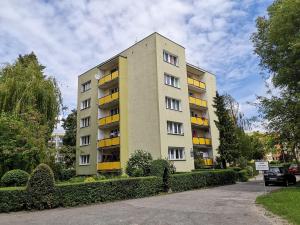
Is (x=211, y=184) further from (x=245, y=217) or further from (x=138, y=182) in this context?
(x=245, y=217)

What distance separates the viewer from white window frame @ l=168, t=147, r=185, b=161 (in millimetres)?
29844

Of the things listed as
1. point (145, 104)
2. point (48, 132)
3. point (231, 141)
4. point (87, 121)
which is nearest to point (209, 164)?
point (231, 141)

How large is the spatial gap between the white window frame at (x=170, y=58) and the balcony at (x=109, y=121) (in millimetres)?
8529

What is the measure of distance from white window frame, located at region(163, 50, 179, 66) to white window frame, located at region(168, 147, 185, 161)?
9.90 meters

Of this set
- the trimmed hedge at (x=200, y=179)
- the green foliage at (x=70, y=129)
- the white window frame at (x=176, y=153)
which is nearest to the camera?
the trimmed hedge at (x=200, y=179)

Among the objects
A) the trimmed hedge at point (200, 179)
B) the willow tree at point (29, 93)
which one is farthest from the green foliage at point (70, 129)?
the trimmed hedge at point (200, 179)

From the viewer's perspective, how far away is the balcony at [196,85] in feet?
120

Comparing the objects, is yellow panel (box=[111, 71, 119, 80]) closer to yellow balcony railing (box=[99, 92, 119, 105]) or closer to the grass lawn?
yellow balcony railing (box=[99, 92, 119, 105])

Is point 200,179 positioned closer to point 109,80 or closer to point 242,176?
point 242,176

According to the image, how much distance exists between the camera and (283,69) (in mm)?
20594

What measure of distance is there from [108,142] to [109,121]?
8.39 ft

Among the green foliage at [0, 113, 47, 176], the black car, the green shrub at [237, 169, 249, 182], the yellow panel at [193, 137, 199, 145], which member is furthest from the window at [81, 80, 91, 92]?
the black car

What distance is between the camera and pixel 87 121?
39.8 meters

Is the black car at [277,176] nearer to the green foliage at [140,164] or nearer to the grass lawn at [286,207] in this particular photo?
the green foliage at [140,164]
